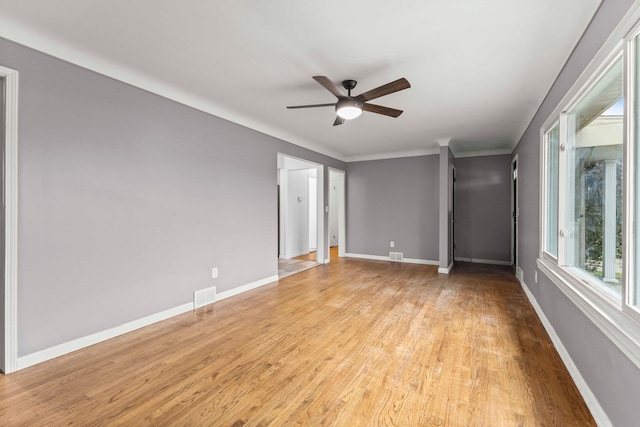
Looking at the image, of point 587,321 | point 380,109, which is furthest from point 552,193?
point 380,109

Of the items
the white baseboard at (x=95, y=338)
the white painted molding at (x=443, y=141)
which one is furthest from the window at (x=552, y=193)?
the white baseboard at (x=95, y=338)

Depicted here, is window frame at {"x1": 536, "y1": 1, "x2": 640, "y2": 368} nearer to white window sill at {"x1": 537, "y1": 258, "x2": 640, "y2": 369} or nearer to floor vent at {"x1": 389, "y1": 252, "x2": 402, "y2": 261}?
white window sill at {"x1": 537, "y1": 258, "x2": 640, "y2": 369}

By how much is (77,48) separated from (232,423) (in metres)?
A: 2.97

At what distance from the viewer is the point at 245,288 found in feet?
13.8

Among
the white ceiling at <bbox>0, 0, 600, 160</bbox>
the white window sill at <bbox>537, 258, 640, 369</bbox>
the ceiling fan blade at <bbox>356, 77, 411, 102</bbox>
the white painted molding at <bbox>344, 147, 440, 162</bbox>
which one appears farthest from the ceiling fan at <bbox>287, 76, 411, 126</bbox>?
the white painted molding at <bbox>344, 147, 440, 162</bbox>

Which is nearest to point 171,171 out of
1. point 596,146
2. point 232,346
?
point 232,346

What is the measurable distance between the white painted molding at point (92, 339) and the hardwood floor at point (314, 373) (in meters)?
0.08

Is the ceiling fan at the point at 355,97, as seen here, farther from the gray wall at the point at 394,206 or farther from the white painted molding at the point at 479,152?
the white painted molding at the point at 479,152

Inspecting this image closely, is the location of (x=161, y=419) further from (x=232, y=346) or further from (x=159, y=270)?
(x=159, y=270)

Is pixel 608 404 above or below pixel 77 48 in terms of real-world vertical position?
below

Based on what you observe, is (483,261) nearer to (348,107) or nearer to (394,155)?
(394,155)

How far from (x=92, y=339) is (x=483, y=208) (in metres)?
6.78

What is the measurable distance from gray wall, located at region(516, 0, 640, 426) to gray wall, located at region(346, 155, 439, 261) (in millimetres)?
2534

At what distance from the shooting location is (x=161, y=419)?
1.66m
